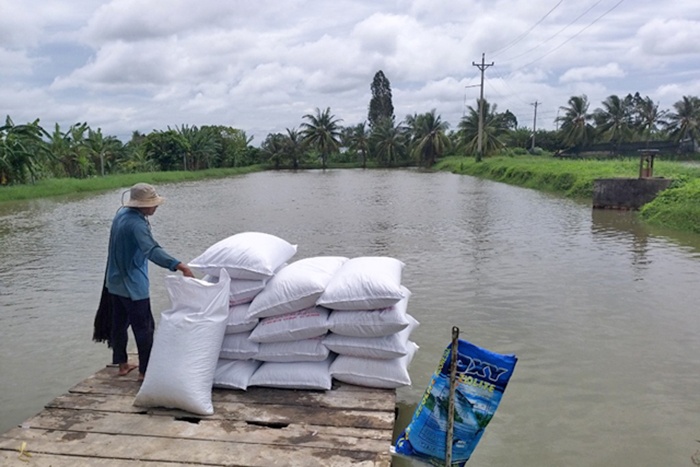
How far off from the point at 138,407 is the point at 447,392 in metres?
1.72

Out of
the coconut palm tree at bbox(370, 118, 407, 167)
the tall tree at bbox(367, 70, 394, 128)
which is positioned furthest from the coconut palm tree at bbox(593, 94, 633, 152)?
the tall tree at bbox(367, 70, 394, 128)

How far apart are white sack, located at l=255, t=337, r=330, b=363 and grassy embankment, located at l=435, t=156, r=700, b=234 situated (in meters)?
9.92

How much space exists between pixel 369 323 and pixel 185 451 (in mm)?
1243

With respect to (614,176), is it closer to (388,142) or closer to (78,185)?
(78,185)

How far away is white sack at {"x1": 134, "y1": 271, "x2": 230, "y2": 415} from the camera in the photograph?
2.92 m

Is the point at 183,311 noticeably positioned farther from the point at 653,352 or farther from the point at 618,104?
the point at 618,104

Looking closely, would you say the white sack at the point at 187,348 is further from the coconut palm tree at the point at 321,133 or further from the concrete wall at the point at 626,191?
the coconut palm tree at the point at 321,133

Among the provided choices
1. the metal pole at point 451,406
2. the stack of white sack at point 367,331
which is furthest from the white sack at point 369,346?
the metal pole at point 451,406

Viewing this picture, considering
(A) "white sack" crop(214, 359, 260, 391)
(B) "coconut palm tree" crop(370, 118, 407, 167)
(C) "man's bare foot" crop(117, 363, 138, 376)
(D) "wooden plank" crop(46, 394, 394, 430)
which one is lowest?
(D) "wooden plank" crop(46, 394, 394, 430)

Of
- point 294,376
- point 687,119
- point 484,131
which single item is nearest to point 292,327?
point 294,376

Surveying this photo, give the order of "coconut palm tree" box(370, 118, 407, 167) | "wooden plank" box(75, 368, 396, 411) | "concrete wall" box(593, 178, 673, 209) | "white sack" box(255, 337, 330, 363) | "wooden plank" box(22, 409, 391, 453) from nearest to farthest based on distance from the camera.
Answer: "wooden plank" box(22, 409, 391, 453), "wooden plank" box(75, 368, 396, 411), "white sack" box(255, 337, 330, 363), "concrete wall" box(593, 178, 673, 209), "coconut palm tree" box(370, 118, 407, 167)

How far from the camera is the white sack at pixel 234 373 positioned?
3.24m

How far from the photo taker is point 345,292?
131 inches

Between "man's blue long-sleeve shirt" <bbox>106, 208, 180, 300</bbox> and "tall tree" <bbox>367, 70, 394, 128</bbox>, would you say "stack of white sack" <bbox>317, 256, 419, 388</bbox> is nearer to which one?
"man's blue long-sleeve shirt" <bbox>106, 208, 180, 300</bbox>
